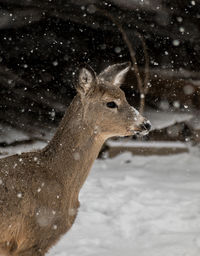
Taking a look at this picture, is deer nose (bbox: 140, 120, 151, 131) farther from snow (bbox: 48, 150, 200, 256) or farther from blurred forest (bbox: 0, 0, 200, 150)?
blurred forest (bbox: 0, 0, 200, 150)

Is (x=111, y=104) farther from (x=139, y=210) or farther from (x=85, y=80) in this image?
(x=139, y=210)

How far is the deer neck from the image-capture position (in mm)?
3875

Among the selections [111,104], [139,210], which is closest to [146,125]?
[111,104]

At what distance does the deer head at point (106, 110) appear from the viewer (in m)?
→ 3.94

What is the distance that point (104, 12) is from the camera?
24.2ft

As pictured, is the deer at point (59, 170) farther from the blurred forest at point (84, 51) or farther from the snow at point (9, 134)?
the snow at point (9, 134)

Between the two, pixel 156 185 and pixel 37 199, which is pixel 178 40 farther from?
pixel 37 199

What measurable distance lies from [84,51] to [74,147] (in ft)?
12.7

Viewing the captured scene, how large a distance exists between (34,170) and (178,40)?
467 centimetres

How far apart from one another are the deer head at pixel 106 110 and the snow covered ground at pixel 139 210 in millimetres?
1405

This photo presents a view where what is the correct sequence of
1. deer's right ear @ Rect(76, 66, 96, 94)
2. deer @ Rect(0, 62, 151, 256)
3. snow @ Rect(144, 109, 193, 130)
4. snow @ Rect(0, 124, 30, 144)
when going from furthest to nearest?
snow @ Rect(144, 109, 193, 130) < snow @ Rect(0, 124, 30, 144) < deer's right ear @ Rect(76, 66, 96, 94) < deer @ Rect(0, 62, 151, 256)

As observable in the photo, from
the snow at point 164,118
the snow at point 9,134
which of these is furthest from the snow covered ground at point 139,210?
the snow at point 9,134

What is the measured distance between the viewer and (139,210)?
584 cm

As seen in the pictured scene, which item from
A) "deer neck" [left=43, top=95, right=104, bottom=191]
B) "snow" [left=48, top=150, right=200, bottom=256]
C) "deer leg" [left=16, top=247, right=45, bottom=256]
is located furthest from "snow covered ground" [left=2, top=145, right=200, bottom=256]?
"deer neck" [left=43, top=95, right=104, bottom=191]
